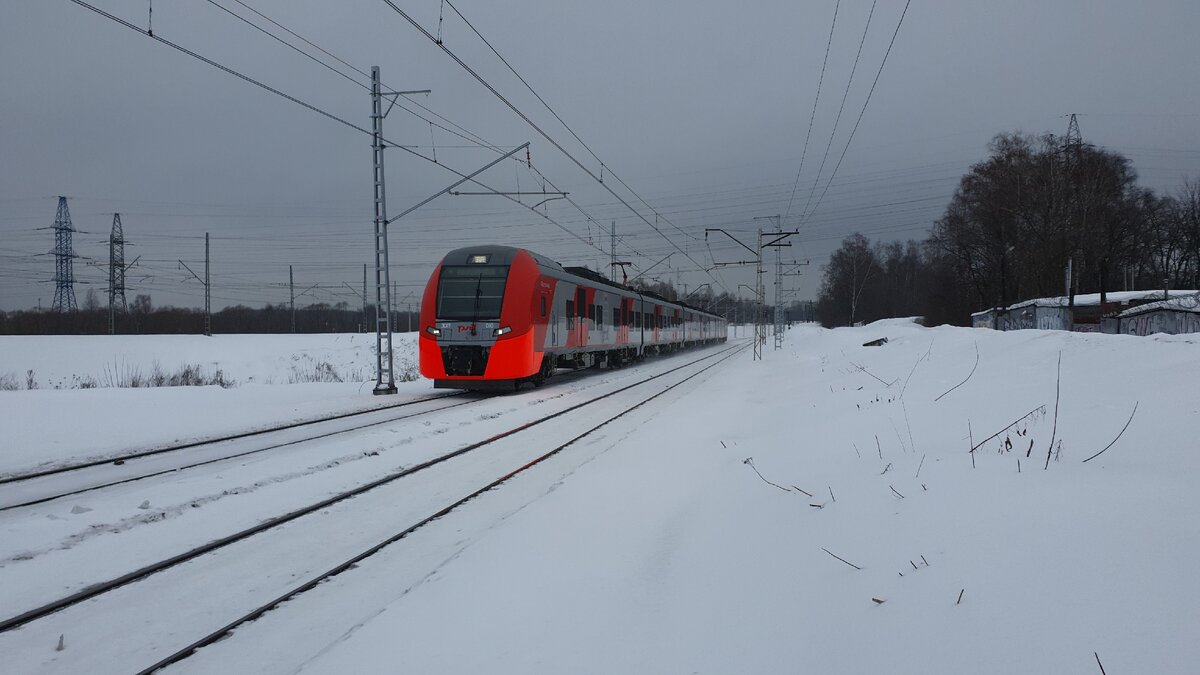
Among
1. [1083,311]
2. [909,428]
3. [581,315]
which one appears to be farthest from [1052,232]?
[909,428]

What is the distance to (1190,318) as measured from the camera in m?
23.2

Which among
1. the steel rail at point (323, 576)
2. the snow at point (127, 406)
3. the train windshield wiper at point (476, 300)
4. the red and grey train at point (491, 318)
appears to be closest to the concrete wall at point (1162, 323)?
the red and grey train at point (491, 318)

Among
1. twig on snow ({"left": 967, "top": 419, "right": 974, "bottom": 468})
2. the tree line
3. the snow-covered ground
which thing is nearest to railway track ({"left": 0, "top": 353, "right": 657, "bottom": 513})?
the snow-covered ground

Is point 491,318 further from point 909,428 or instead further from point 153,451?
point 909,428

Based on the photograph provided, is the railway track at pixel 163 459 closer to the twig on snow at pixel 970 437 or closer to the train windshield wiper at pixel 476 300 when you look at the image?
the train windshield wiper at pixel 476 300

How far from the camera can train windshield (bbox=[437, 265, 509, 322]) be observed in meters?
15.8

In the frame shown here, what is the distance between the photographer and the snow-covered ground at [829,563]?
2.53m

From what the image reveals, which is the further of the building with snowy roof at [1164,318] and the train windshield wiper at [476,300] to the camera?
the building with snowy roof at [1164,318]

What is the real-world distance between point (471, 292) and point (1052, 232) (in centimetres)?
4042

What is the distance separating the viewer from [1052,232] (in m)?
42.2

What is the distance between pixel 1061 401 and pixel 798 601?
4.18 meters

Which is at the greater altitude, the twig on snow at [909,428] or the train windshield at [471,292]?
the train windshield at [471,292]

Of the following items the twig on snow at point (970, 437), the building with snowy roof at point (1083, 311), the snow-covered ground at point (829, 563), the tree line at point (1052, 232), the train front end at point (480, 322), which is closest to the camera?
the snow-covered ground at point (829, 563)

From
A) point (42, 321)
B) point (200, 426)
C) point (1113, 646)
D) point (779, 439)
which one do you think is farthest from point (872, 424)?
point (42, 321)
